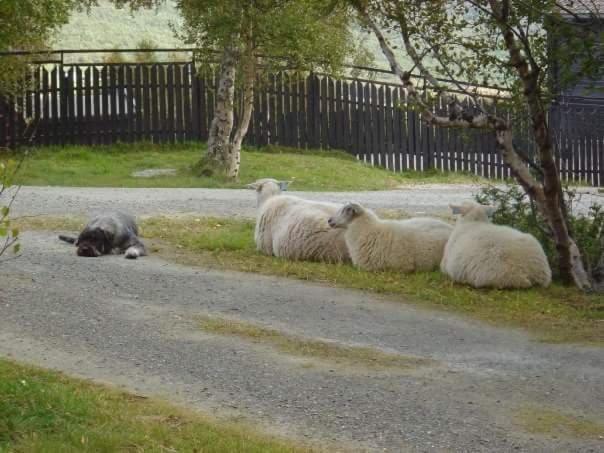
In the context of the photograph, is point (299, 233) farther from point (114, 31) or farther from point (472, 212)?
point (114, 31)

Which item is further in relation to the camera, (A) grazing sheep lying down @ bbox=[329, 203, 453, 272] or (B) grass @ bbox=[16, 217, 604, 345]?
(A) grazing sheep lying down @ bbox=[329, 203, 453, 272]

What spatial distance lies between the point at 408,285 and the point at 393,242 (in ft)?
2.43

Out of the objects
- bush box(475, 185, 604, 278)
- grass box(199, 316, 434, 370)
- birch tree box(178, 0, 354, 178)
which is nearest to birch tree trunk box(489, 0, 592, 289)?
bush box(475, 185, 604, 278)

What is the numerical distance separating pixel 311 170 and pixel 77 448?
57.1 ft

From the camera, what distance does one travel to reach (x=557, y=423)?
732cm

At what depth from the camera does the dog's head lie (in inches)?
505

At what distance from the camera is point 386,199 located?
18.3m

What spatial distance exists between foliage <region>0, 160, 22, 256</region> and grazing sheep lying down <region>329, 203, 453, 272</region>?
3.50 meters

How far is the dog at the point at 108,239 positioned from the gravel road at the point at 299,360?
63cm

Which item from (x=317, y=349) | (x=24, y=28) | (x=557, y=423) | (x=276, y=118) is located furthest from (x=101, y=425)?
(x=276, y=118)

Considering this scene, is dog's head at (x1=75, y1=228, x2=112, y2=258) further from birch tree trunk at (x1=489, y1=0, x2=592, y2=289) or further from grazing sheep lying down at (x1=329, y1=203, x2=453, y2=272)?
birch tree trunk at (x1=489, y1=0, x2=592, y2=289)

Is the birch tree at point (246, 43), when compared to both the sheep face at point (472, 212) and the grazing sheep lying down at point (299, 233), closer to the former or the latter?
the grazing sheep lying down at point (299, 233)

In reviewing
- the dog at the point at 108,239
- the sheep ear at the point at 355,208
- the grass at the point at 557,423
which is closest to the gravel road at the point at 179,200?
the dog at the point at 108,239

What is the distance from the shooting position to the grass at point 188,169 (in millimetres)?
21766
